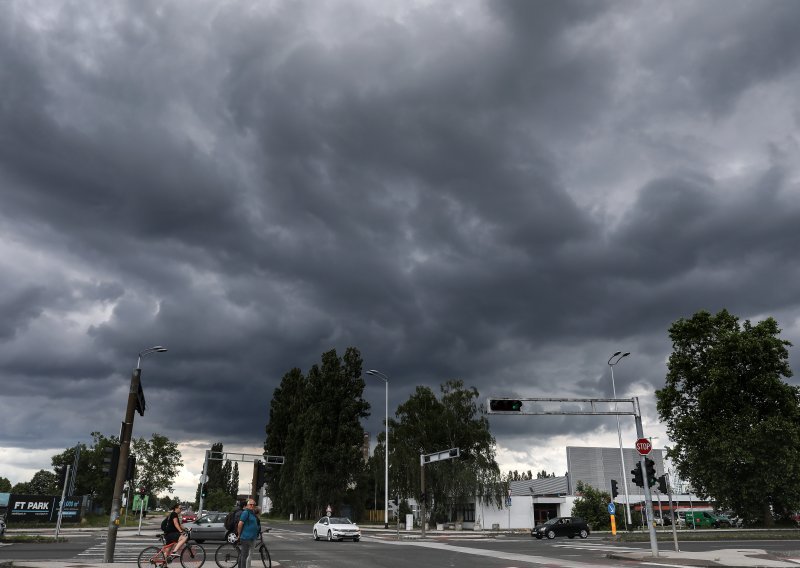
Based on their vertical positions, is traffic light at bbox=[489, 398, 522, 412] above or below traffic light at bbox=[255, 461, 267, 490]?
above

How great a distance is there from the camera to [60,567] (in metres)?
16.1

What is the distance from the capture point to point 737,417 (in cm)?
4106

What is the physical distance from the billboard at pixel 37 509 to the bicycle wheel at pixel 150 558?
49.2 m

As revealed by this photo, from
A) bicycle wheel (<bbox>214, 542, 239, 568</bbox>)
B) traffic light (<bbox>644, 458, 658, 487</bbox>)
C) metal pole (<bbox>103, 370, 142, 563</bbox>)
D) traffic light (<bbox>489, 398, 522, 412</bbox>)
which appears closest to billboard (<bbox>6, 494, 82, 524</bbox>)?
metal pole (<bbox>103, 370, 142, 563</bbox>)

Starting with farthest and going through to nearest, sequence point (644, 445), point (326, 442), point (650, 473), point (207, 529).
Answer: point (326, 442) < point (207, 529) < point (650, 473) < point (644, 445)

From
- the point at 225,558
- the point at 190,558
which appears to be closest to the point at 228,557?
the point at 225,558

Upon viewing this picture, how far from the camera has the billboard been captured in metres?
54.7

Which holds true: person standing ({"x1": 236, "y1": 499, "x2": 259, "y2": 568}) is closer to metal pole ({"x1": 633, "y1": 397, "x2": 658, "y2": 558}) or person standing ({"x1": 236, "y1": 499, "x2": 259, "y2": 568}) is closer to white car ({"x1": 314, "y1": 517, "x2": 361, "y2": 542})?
metal pole ({"x1": 633, "y1": 397, "x2": 658, "y2": 558})

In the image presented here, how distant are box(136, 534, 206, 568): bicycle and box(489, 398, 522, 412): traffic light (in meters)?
12.7

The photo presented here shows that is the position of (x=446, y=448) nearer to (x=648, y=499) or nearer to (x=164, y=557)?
(x=648, y=499)

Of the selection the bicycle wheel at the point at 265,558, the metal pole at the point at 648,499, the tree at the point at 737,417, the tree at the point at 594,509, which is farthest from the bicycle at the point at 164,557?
the tree at the point at 594,509

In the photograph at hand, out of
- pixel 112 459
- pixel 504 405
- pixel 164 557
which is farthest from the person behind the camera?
pixel 504 405

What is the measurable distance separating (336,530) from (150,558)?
1958cm

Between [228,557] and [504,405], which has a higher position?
[504,405]
